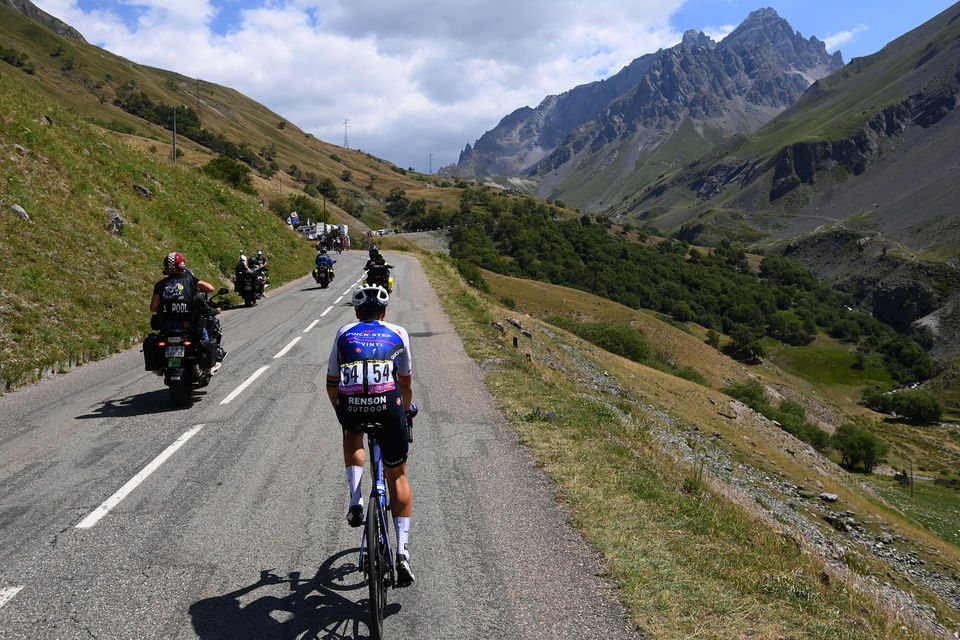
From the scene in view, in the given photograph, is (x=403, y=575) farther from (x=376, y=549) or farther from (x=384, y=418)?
(x=384, y=418)

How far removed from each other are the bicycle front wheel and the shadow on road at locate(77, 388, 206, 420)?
21.5ft

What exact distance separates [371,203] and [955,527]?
155 metres

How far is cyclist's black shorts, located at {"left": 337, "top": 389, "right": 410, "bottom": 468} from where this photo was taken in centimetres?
399

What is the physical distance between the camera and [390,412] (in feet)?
13.2

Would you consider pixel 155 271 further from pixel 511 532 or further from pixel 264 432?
pixel 511 532

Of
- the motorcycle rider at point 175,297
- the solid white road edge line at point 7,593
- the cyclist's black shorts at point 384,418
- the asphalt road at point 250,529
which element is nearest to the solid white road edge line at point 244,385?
the asphalt road at point 250,529

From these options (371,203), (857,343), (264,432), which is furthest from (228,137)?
(857,343)

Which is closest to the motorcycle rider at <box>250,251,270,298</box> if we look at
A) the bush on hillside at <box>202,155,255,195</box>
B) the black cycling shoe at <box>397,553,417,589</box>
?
the black cycling shoe at <box>397,553,417,589</box>

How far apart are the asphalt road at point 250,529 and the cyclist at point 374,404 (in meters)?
0.80

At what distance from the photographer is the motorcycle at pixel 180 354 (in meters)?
8.61

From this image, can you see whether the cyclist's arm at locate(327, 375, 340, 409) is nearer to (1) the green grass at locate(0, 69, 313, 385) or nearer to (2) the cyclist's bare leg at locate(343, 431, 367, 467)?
(2) the cyclist's bare leg at locate(343, 431, 367, 467)

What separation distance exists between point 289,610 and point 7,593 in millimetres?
2116

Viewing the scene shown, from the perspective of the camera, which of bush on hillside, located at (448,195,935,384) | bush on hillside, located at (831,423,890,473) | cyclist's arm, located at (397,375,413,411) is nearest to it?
cyclist's arm, located at (397,375,413,411)

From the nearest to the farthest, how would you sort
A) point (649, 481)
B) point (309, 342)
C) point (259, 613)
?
1. point (259, 613)
2. point (649, 481)
3. point (309, 342)
